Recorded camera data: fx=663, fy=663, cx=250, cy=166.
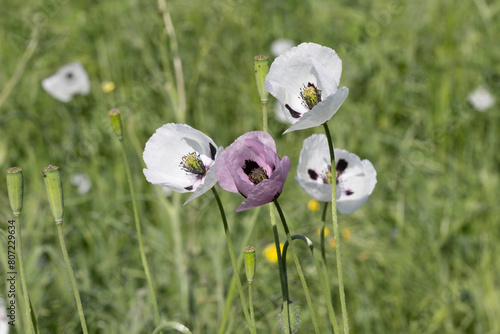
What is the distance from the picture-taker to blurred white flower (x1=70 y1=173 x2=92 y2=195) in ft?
7.91

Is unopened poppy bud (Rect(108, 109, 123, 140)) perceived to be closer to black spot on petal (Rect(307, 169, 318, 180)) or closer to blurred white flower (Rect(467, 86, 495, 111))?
black spot on petal (Rect(307, 169, 318, 180))

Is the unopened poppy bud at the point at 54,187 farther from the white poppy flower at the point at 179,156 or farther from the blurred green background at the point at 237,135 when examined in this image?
the blurred green background at the point at 237,135

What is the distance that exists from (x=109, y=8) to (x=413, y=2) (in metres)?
1.41

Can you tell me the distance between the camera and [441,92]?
2631 millimetres

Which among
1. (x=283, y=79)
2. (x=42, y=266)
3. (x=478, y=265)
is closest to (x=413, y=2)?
(x=478, y=265)

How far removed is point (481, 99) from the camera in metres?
2.63

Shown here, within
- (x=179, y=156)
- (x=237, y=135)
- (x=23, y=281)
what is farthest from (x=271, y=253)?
(x=23, y=281)

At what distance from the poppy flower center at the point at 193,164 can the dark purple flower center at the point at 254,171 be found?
0.10 meters

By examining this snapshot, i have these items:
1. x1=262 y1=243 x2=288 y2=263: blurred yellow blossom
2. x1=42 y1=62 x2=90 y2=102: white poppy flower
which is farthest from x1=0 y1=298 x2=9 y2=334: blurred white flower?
x1=42 y1=62 x2=90 y2=102: white poppy flower

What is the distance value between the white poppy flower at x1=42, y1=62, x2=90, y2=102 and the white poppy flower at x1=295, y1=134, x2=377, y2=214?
6.11 ft

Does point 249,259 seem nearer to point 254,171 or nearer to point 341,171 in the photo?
point 254,171

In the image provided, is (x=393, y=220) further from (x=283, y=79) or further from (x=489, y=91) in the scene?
(x=283, y=79)

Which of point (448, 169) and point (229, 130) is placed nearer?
point (448, 169)

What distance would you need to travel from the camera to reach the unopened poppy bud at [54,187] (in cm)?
79
